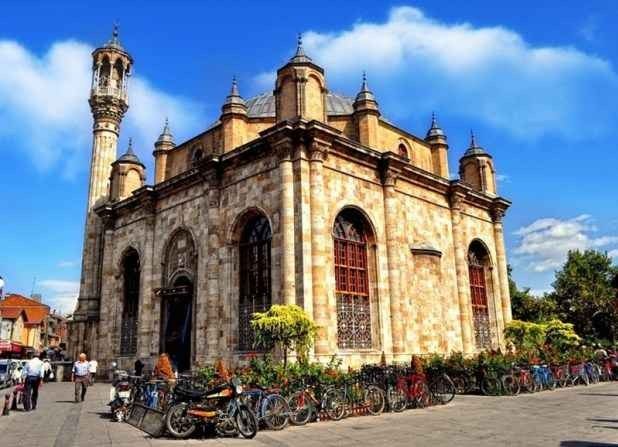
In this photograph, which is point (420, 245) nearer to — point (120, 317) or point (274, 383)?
point (274, 383)

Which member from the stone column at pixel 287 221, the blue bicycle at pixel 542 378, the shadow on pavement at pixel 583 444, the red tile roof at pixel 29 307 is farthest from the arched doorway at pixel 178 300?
the red tile roof at pixel 29 307

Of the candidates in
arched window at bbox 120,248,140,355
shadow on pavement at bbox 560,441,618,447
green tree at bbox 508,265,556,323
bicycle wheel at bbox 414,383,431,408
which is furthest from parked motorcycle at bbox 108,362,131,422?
green tree at bbox 508,265,556,323

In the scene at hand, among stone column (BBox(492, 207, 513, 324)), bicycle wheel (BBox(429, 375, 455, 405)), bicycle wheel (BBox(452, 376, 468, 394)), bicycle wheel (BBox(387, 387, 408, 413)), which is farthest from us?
stone column (BBox(492, 207, 513, 324))

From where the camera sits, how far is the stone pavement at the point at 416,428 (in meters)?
8.94

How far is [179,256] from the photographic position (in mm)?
22234

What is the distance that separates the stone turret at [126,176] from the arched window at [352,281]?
14604mm

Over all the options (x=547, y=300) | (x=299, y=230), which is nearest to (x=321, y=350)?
(x=299, y=230)

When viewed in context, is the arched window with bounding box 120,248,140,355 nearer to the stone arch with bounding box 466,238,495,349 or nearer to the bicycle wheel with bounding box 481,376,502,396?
the bicycle wheel with bounding box 481,376,502,396

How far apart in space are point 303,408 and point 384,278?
891cm

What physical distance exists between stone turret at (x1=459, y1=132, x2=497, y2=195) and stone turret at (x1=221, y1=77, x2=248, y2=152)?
13989mm

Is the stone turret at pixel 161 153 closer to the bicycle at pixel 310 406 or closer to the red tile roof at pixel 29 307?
the bicycle at pixel 310 406

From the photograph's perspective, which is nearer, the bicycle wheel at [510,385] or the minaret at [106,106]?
the bicycle wheel at [510,385]

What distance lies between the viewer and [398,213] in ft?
68.3

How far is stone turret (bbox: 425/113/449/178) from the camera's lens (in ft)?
84.8
